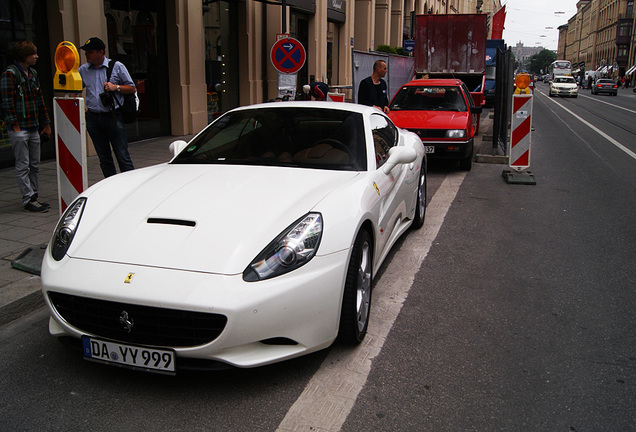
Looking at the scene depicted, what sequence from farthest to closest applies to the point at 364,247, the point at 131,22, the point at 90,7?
the point at 131,22, the point at 90,7, the point at 364,247

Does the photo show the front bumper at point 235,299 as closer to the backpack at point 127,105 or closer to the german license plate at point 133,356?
the german license plate at point 133,356

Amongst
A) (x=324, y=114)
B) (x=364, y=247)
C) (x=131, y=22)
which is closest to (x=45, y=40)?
(x=131, y=22)

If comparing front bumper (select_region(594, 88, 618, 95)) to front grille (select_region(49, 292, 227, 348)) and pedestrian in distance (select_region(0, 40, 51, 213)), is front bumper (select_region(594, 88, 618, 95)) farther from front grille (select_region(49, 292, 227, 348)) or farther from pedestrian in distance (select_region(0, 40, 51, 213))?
front grille (select_region(49, 292, 227, 348))

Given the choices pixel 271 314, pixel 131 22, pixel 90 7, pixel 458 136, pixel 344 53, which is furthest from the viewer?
pixel 344 53

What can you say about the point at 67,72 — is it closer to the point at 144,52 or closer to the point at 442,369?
the point at 442,369

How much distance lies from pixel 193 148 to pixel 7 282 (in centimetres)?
173

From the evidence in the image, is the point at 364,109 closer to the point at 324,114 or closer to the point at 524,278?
the point at 324,114

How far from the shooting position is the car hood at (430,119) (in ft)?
31.9

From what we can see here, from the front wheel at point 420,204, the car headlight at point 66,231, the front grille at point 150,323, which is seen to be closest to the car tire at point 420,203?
the front wheel at point 420,204

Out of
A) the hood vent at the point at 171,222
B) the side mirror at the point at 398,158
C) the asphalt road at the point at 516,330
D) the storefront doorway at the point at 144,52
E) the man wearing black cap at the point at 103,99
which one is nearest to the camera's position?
the asphalt road at the point at 516,330

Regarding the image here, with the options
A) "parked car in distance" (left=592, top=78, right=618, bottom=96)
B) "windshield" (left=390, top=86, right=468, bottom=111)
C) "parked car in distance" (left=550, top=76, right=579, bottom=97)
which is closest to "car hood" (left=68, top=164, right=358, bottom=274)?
"windshield" (left=390, top=86, right=468, bottom=111)

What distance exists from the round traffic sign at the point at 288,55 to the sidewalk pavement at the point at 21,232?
2.96 m

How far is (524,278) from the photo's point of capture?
478 centimetres

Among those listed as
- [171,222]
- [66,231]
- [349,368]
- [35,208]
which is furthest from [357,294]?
[35,208]
